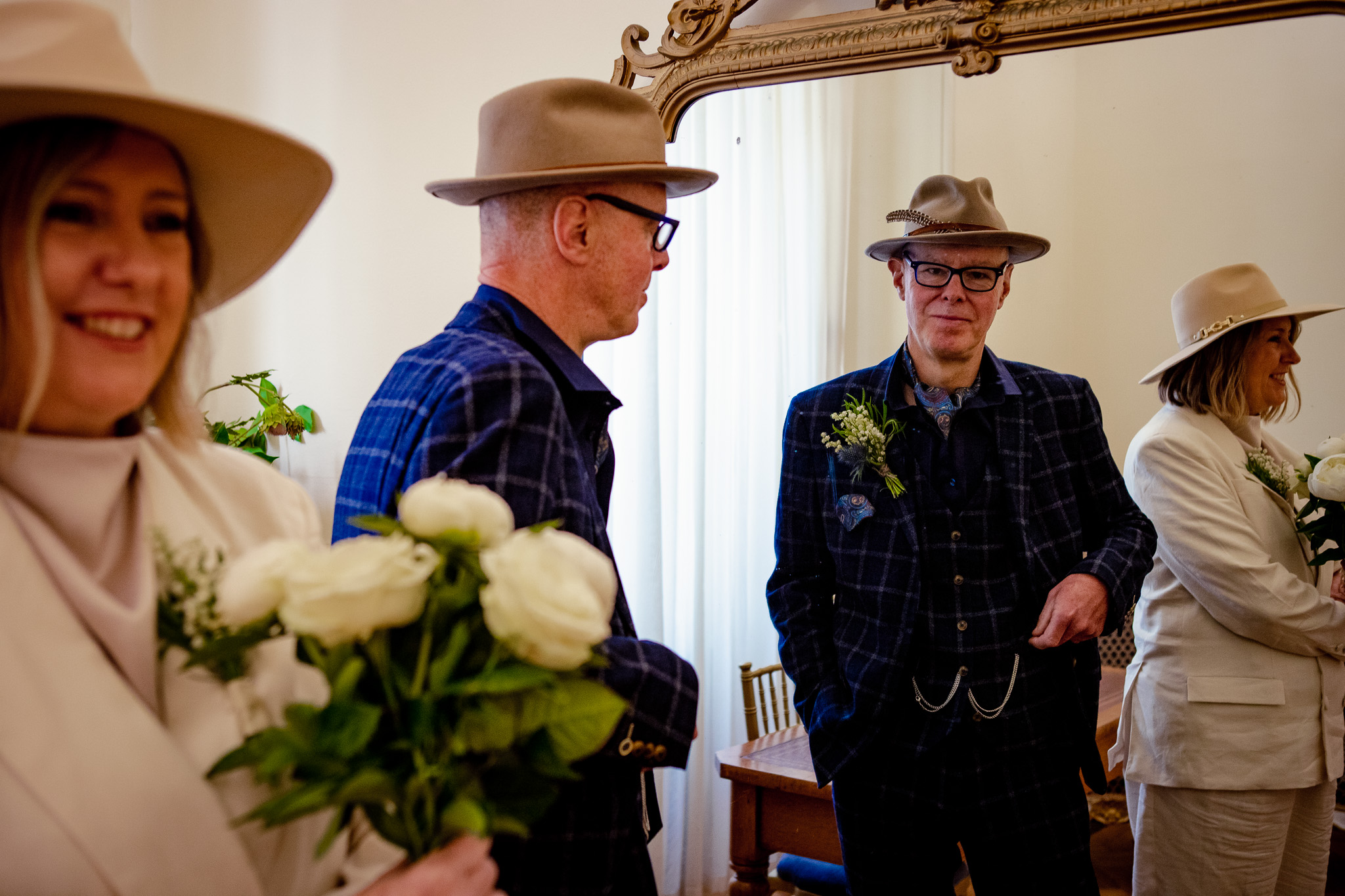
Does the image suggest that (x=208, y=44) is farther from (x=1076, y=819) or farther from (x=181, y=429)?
(x=1076, y=819)

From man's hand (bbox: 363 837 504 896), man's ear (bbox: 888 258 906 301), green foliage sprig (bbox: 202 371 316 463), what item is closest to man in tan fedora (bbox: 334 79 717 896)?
man's hand (bbox: 363 837 504 896)

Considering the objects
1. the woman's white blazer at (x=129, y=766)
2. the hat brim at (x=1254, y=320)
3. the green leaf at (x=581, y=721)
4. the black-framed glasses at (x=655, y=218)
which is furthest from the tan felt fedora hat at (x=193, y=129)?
the hat brim at (x=1254, y=320)

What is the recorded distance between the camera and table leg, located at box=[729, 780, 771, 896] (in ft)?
7.77

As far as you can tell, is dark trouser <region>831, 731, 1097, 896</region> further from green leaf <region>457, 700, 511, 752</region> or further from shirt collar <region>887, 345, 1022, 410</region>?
green leaf <region>457, 700, 511, 752</region>

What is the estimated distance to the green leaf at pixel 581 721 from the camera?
0.79m

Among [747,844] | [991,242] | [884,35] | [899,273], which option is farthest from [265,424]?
[991,242]

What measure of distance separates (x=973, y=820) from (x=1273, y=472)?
906 mm

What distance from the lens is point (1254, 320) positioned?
1929 mm

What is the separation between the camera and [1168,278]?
2.02 m

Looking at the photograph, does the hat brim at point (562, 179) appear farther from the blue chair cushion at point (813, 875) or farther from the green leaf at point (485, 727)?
the blue chair cushion at point (813, 875)

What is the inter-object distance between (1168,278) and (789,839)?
4.90 ft

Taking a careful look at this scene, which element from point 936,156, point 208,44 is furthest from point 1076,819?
point 208,44

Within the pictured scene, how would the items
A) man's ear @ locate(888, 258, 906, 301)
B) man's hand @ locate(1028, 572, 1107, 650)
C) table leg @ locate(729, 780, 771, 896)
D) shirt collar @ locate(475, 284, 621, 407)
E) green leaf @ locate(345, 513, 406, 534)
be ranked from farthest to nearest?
table leg @ locate(729, 780, 771, 896), man's ear @ locate(888, 258, 906, 301), man's hand @ locate(1028, 572, 1107, 650), shirt collar @ locate(475, 284, 621, 407), green leaf @ locate(345, 513, 406, 534)

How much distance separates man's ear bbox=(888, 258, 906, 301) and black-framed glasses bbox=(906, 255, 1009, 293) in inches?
3.6
